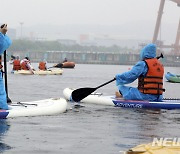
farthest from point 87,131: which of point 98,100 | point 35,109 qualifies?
point 98,100

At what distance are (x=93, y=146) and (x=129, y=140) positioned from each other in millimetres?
604

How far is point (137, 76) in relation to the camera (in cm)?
1094

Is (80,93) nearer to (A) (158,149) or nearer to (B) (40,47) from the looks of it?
(A) (158,149)

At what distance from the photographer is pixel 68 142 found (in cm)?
687

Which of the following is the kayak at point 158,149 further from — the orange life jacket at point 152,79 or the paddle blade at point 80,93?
the paddle blade at point 80,93

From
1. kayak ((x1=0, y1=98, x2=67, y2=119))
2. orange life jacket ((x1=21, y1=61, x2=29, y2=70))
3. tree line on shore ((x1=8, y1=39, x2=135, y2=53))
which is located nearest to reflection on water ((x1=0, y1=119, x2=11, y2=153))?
kayak ((x1=0, y1=98, x2=67, y2=119))

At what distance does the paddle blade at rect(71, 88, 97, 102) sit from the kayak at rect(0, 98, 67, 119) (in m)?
1.85

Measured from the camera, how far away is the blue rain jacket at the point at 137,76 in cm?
1091

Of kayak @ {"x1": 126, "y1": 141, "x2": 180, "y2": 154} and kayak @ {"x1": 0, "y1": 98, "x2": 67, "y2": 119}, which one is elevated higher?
kayak @ {"x1": 126, "y1": 141, "x2": 180, "y2": 154}

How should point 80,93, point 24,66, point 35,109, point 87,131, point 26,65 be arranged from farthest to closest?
point 24,66 → point 26,65 → point 80,93 → point 35,109 → point 87,131

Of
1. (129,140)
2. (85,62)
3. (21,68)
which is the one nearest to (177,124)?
(129,140)

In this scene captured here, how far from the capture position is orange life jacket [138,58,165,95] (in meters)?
10.9

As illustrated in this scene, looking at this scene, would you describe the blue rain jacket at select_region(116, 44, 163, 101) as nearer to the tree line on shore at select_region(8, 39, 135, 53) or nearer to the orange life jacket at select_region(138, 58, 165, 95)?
the orange life jacket at select_region(138, 58, 165, 95)

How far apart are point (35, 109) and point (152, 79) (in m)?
2.79
